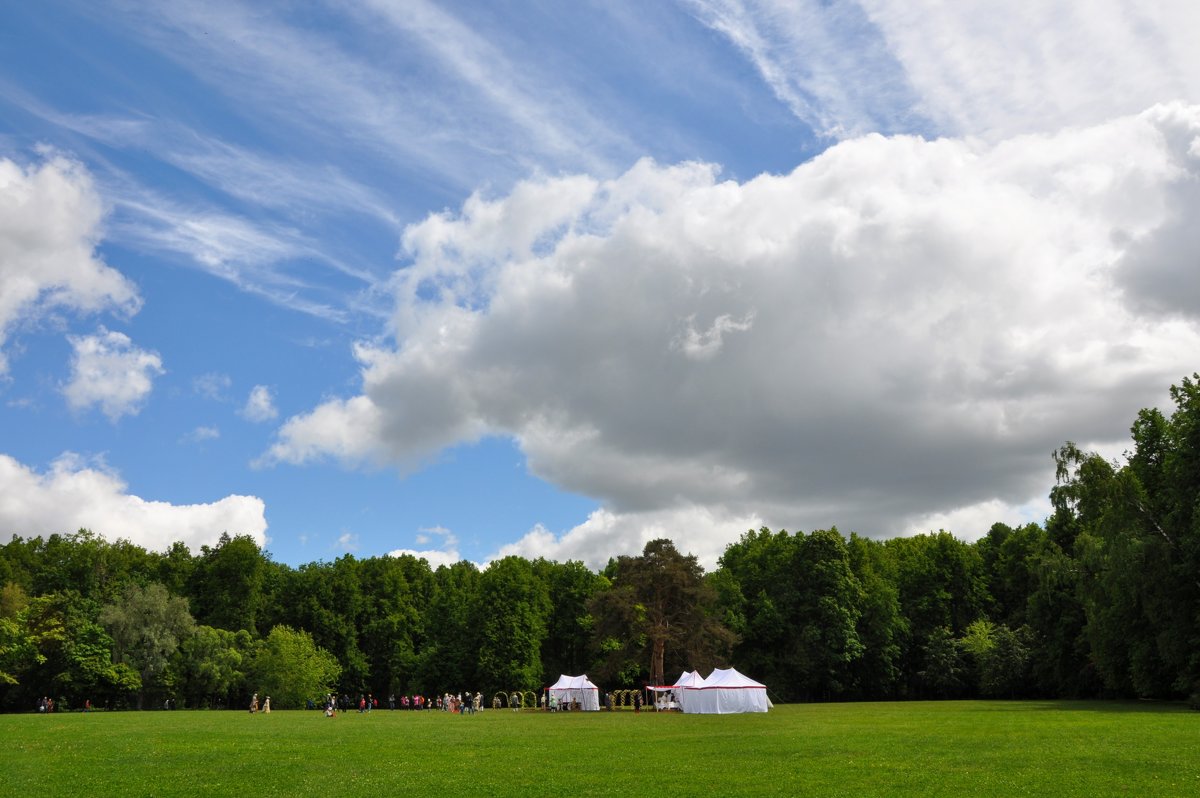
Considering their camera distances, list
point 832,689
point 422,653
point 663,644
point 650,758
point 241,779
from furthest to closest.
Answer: point 422,653 < point 832,689 < point 663,644 < point 650,758 < point 241,779

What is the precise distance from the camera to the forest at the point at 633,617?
198ft

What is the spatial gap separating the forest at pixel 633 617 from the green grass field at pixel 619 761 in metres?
25.0

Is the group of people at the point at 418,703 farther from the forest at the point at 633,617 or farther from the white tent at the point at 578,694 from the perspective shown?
the white tent at the point at 578,694

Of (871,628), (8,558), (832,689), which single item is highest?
(8,558)

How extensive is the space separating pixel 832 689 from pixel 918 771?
66.9 metres

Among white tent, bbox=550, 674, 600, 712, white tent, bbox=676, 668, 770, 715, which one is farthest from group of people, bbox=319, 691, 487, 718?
white tent, bbox=676, 668, 770, 715

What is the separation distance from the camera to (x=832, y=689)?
275 feet

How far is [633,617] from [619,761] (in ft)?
154

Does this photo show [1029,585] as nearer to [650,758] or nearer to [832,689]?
[832,689]

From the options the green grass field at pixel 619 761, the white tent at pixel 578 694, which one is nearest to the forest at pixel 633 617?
the white tent at pixel 578 694

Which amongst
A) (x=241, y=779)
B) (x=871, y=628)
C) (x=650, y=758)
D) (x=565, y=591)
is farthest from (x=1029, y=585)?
(x=241, y=779)

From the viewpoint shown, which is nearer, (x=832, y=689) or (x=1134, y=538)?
(x=1134, y=538)

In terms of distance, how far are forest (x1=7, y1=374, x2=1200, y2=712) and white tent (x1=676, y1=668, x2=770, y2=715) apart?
40.0ft

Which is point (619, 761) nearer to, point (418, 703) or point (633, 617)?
point (633, 617)
